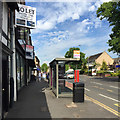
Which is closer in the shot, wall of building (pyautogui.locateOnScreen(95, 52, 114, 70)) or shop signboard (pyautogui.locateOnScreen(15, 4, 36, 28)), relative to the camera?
shop signboard (pyautogui.locateOnScreen(15, 4, 36, 28))

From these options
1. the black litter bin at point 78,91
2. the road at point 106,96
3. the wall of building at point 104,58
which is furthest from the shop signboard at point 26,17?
the wall of building at point 104,58

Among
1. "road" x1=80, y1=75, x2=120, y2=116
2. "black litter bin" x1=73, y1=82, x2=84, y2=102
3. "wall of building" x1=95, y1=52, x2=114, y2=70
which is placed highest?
"wall of building" x1=95, y1=52, x2=114, y2=70

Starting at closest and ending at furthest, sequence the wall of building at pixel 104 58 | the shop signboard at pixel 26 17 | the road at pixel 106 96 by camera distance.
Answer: the road at pixel 106 96 → the shop signboard at pixel 26 17 → the wall of building at pixel 104 58

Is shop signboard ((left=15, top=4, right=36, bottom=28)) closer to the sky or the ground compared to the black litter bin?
closer to the sky

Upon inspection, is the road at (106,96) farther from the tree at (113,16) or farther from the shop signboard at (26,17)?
the tree at (113,16)

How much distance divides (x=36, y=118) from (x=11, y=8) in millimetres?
6154

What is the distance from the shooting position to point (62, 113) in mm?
6363

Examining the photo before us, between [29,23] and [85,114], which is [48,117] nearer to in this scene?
[85,114]

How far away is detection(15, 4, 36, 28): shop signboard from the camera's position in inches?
394

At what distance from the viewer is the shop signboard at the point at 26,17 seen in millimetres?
10000

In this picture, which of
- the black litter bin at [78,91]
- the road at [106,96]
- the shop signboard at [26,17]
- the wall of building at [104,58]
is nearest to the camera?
the road at [106,96]

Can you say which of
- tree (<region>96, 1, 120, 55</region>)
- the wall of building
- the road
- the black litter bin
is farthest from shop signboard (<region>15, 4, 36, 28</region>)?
the wall of building

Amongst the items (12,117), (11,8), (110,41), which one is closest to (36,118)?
(12,117)

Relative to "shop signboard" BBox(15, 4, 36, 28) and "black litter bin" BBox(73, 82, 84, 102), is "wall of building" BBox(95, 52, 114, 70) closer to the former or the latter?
"shop signboard" BBox(15, 4, 36, 28)
